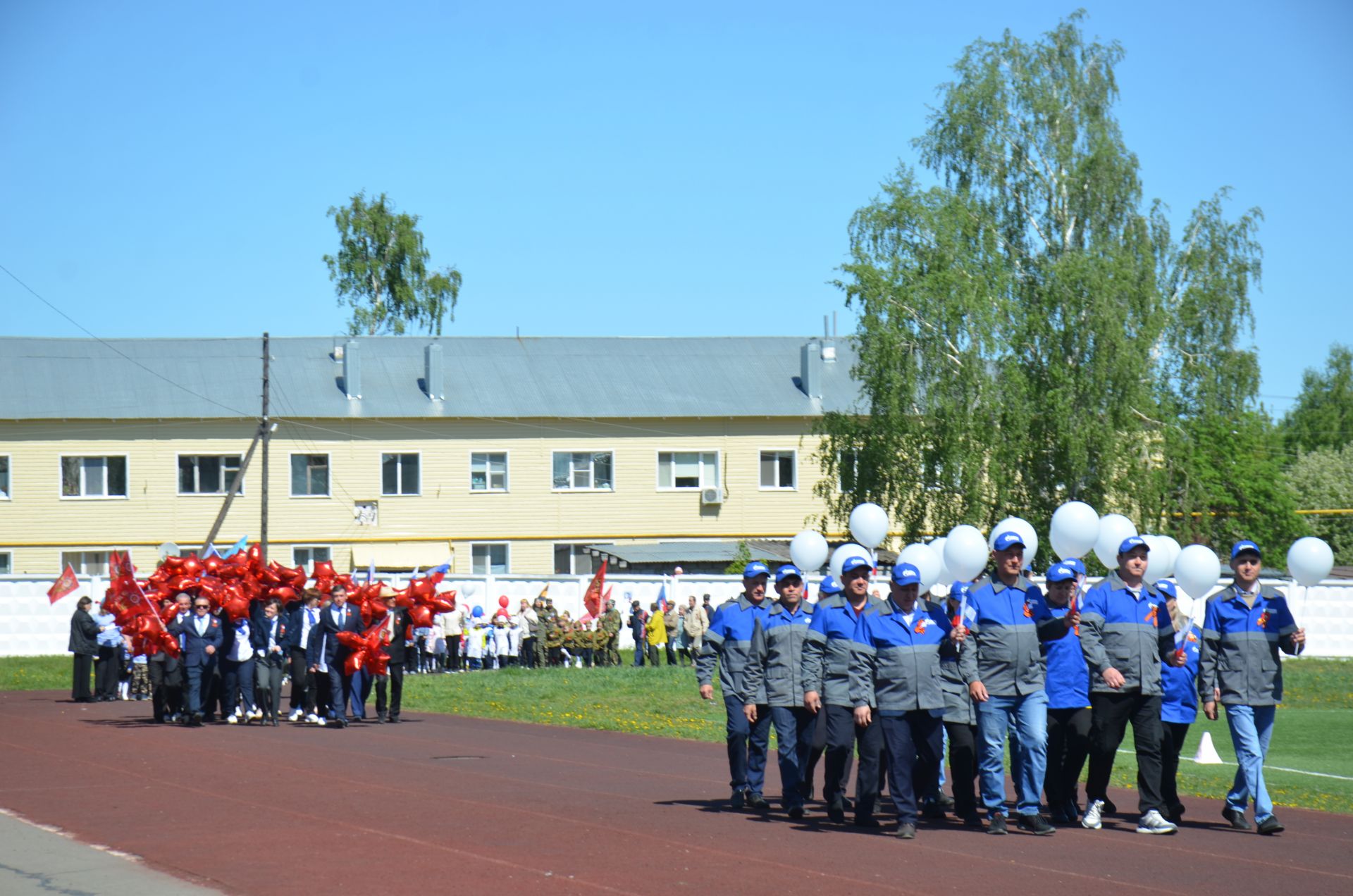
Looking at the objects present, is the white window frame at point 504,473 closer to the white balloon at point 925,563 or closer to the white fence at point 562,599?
the white fence at point 562,599

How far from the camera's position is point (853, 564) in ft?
36.5

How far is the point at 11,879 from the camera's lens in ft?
29.0

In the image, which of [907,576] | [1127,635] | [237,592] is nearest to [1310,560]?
[1127,635]

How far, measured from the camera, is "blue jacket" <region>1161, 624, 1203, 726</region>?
11156mm

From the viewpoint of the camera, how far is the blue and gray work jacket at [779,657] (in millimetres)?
11766

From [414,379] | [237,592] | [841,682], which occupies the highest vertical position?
[414,379]

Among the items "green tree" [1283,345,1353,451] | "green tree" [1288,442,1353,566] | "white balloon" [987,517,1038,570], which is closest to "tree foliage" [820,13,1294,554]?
"white balloon" [987,517,1038,570]

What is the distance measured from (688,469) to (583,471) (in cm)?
367

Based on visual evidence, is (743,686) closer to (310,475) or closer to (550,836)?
(550,836)

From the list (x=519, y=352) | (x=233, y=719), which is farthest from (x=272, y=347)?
(x=233, y=719)

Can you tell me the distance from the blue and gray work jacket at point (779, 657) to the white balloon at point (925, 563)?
3.55 ft

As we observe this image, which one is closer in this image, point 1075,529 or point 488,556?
point 1075,529

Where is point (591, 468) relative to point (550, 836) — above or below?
above

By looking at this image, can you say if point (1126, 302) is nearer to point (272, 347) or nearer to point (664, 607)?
point (664, 607)
